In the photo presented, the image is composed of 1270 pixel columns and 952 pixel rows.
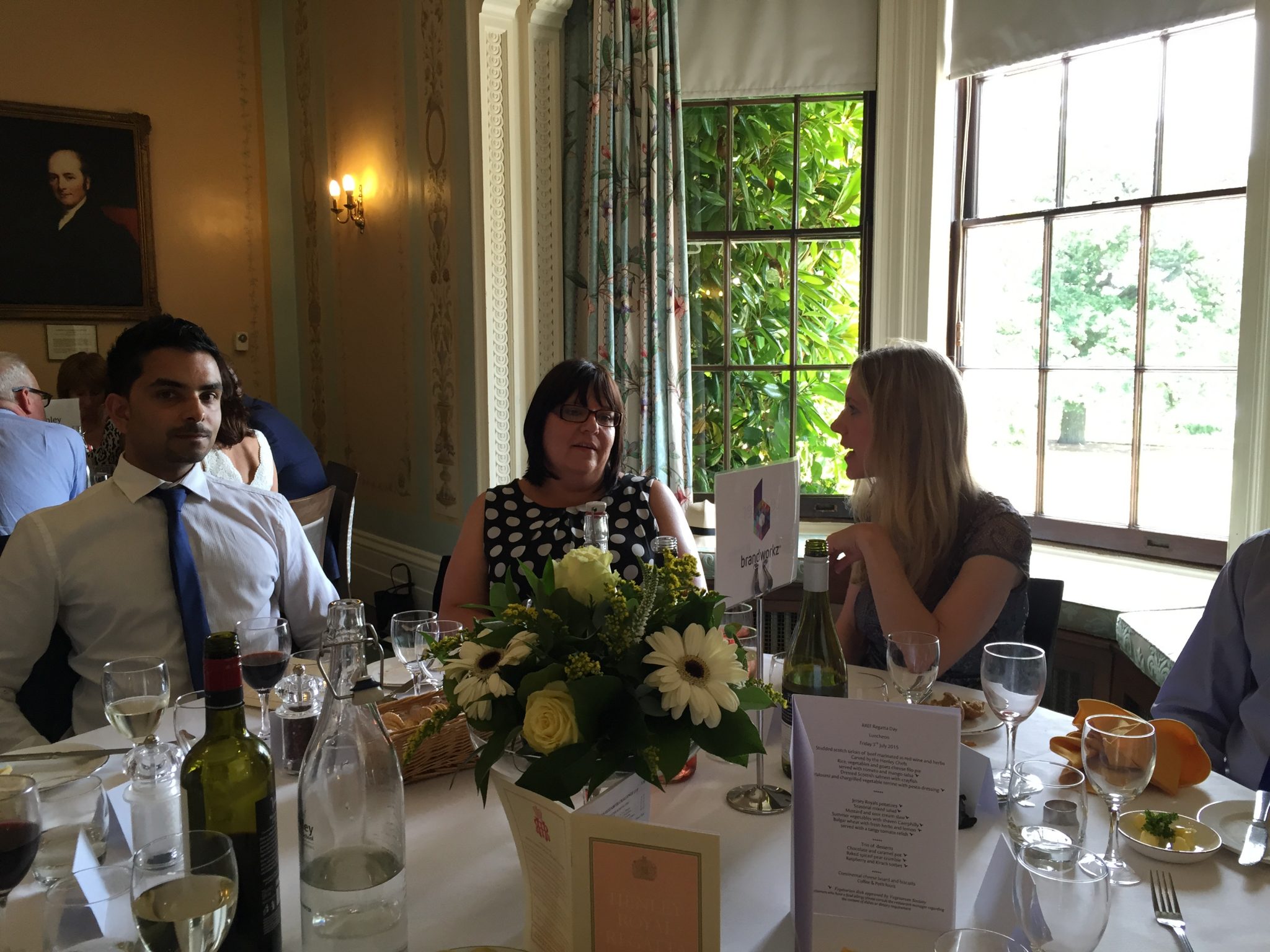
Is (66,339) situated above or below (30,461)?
above

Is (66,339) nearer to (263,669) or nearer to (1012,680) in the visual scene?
(263,669)

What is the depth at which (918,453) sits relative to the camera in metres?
1.91

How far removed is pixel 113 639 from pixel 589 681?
140 cm

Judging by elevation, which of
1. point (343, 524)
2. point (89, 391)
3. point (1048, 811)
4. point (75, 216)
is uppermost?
point (75, 216)

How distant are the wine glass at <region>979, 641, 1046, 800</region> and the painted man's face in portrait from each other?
5.01 meters

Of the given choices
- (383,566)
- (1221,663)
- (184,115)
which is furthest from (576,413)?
(184,115)

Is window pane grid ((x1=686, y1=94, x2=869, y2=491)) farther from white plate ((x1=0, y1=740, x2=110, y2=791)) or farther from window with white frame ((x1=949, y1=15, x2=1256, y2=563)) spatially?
white plate ((x1=0, y1=740, x2=110, y2=791))

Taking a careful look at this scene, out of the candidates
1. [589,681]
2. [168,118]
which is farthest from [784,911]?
[168,118]

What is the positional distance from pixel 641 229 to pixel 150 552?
2.06 metres

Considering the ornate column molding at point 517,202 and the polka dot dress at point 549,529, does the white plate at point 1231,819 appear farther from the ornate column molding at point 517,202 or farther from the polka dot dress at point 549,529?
the ornate column molding at point 517,202

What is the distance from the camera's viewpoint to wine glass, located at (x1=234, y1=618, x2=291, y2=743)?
1.32m

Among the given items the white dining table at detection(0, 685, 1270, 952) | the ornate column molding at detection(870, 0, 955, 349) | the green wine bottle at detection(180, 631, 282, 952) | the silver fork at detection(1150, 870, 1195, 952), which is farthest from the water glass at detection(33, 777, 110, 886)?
the ornate column molding at detection(870, 0, 955, 349)

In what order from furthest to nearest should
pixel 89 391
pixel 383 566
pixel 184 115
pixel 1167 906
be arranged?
pixel 184 115 → pixel 383 566 → pixel 89 391 → pixel 1167 906

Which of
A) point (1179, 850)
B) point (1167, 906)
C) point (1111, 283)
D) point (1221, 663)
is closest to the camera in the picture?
point (1167, 906)
